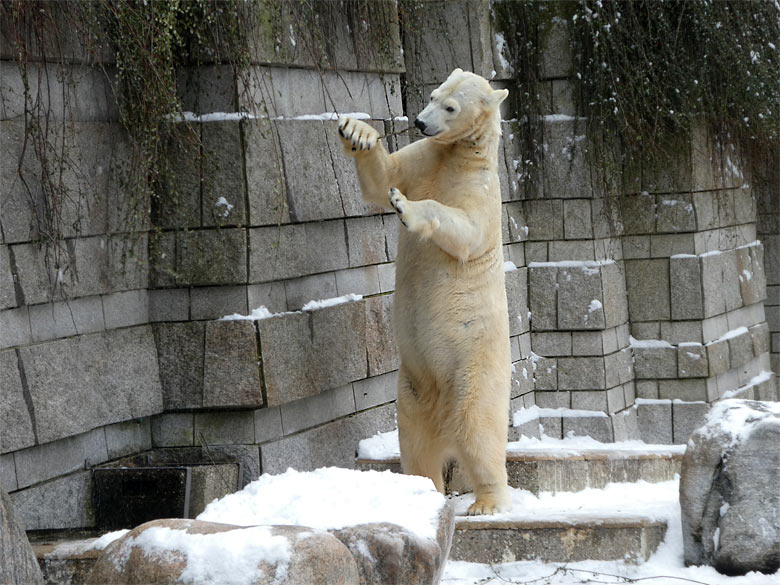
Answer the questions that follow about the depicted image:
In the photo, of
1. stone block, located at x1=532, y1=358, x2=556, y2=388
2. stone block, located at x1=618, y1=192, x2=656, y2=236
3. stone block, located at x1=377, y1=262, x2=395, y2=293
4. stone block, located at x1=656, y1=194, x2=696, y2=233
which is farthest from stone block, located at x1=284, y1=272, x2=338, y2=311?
stone block, located at x1=656, y1=194, x2=696, y2=233

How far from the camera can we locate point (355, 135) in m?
4.52

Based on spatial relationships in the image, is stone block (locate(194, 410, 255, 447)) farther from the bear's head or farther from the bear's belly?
the bear's head

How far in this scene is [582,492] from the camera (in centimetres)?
534

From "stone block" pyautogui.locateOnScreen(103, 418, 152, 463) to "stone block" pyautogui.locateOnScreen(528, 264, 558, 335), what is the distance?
3.01 m

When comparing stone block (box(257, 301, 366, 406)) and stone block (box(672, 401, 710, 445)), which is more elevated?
stone block (box(257, 301, 366, 406))

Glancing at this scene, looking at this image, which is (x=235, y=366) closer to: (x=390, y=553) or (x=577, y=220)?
(x=390, y=553)

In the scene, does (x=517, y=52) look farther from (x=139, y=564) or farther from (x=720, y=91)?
(x=139, y=564)

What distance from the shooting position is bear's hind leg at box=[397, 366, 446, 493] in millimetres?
4754

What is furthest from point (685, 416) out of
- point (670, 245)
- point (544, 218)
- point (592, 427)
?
point (544, 218)

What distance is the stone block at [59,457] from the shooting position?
413 centimetres

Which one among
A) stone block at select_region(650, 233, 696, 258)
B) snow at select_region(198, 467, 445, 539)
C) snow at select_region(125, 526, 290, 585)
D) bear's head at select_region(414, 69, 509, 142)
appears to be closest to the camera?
snow at select_region(125, 526, 290, 585)

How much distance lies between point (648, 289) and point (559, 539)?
3415mm

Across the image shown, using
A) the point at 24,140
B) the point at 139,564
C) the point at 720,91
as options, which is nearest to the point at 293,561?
the point at 139,564

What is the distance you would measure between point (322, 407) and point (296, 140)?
3.95 ft
